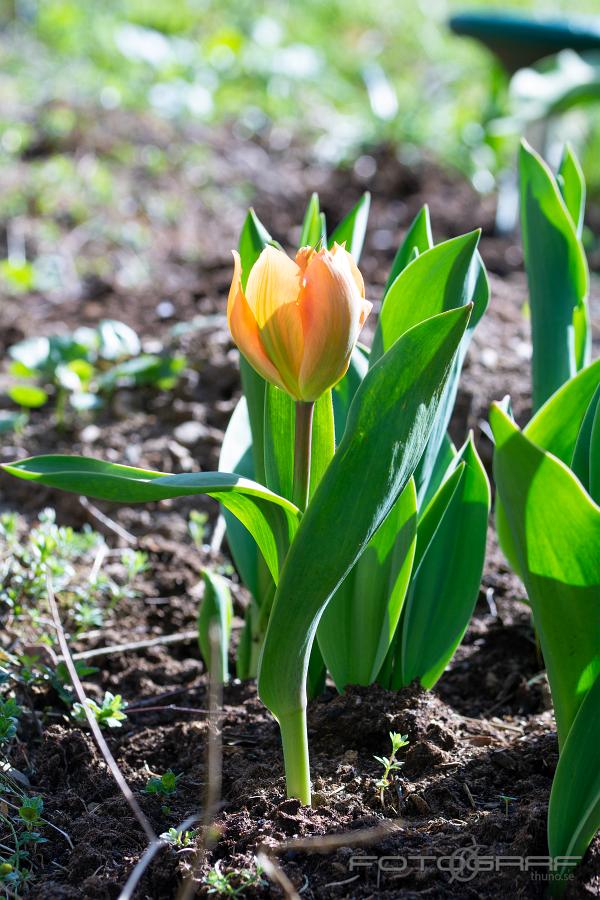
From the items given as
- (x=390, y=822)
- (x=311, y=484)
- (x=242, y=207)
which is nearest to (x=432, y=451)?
(x=311, y=484)

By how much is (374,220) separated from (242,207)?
59 centimetres

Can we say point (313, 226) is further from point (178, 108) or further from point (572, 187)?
point (178, 108)

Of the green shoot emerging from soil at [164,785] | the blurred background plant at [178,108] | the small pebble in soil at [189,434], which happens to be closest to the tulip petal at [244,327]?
the green shoot emerging from soil at [164,785]

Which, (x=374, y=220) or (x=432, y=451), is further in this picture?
(x=374, y=220)

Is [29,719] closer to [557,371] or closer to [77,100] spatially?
[557,371]

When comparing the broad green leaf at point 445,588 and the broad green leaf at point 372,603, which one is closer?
the broad green leaf at point 372,603

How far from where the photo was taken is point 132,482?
0.95m

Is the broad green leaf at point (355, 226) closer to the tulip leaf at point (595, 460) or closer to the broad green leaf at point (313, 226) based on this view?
the broad green leaf at point (313, 226)

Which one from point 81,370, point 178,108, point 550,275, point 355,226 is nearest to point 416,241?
point 355,226

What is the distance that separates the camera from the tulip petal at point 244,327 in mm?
1006

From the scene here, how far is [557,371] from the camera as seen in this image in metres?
1.55

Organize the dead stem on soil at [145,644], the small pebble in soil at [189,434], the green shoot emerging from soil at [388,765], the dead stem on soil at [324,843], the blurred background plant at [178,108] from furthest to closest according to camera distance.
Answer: the blurred background plant at [178,108] → the small pebble in soil at [189,434] → the dead stem on soil at [145,644] → the green shoot emerging from soil at [388,765] → the dead stem on soil at [324,843]

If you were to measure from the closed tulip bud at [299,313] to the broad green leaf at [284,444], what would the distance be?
0.19 meters

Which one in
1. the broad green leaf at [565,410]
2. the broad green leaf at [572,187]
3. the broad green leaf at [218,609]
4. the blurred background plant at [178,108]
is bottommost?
the broad green leaf at [218,609]
